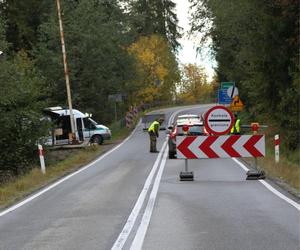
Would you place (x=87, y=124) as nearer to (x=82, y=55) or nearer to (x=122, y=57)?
(x=82, y=55)

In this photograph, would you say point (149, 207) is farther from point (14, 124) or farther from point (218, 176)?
point (14, 124)

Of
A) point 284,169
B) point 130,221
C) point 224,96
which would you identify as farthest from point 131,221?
point 224,96

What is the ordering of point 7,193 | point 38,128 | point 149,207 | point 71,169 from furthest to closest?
point 38,128 → point 71,169 → point 7,193 → point 149,207

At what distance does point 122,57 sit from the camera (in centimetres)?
5681

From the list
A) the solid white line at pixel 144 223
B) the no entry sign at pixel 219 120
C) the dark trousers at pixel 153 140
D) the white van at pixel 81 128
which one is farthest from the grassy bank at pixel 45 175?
the no entry sign at pixel 219 120

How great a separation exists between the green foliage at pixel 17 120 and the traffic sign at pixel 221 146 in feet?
46.0

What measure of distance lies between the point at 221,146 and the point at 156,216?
6.33 meters

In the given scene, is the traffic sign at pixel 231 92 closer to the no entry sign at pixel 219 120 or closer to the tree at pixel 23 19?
the no entry sign at pixel 219 120

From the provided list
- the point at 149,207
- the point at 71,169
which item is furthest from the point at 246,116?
the point at 149,207

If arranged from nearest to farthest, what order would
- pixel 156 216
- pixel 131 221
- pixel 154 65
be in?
1. pixel 131 221
2. pixel 156 216
3. pixel 154 65

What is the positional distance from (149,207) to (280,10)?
712 inches

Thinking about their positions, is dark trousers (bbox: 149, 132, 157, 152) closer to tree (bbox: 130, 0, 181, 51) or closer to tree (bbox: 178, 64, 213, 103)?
tree (bbox: 130, 0, 181, 51)

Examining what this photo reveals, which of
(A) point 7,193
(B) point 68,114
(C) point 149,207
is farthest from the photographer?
(B) point 68,114

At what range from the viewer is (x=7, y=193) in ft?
53.7
